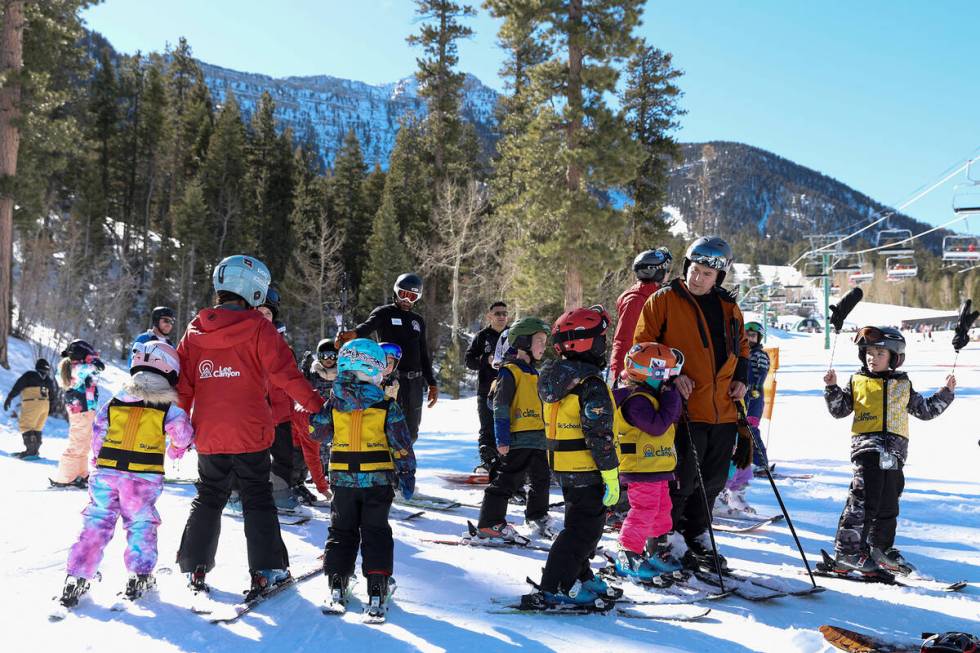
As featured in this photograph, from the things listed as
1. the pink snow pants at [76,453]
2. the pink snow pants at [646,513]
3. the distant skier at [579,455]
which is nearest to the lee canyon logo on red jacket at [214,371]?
the distant skier at [579,455]

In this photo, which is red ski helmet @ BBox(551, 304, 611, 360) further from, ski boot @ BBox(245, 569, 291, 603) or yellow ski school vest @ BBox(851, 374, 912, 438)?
yellow ski school vest @ BBox(851, 374, 912, 438)

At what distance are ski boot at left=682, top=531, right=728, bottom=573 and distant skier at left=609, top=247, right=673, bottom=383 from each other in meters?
1.28

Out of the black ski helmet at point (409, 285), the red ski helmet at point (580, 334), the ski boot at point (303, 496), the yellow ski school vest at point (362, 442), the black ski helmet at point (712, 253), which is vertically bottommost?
the ski boot at point (303, 496)

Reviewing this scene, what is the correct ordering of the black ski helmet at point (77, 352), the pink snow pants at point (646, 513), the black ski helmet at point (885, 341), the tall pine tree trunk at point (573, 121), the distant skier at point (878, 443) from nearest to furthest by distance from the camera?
the pink snow pants at point (646, 513) < the distant skier at point (878, 443) < the black ski helmet at point (885, 341) < the black ski helmet at point (77, 352) < the tall pine tree trunk at point (573, 121)

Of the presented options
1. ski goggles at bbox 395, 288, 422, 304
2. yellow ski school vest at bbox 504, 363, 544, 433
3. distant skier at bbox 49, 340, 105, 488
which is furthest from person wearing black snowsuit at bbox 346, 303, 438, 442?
distant skier at bbox 49, 340, 105, 488

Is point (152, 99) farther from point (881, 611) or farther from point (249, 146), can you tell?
point (881, 611)

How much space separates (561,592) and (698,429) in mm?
1377

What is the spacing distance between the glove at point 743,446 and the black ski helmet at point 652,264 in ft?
5.08

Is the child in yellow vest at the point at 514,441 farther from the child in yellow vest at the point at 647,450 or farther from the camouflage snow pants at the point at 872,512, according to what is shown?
the camouflage snow pants at the point at 872,512

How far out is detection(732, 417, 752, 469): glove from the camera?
443cm

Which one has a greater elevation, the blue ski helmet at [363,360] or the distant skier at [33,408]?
the blue ski helmet at [363,360]

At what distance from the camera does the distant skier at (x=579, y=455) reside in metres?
3.70

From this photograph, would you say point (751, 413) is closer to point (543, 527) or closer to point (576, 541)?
point (543, 527)

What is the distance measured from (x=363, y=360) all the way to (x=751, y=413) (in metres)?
4.85
